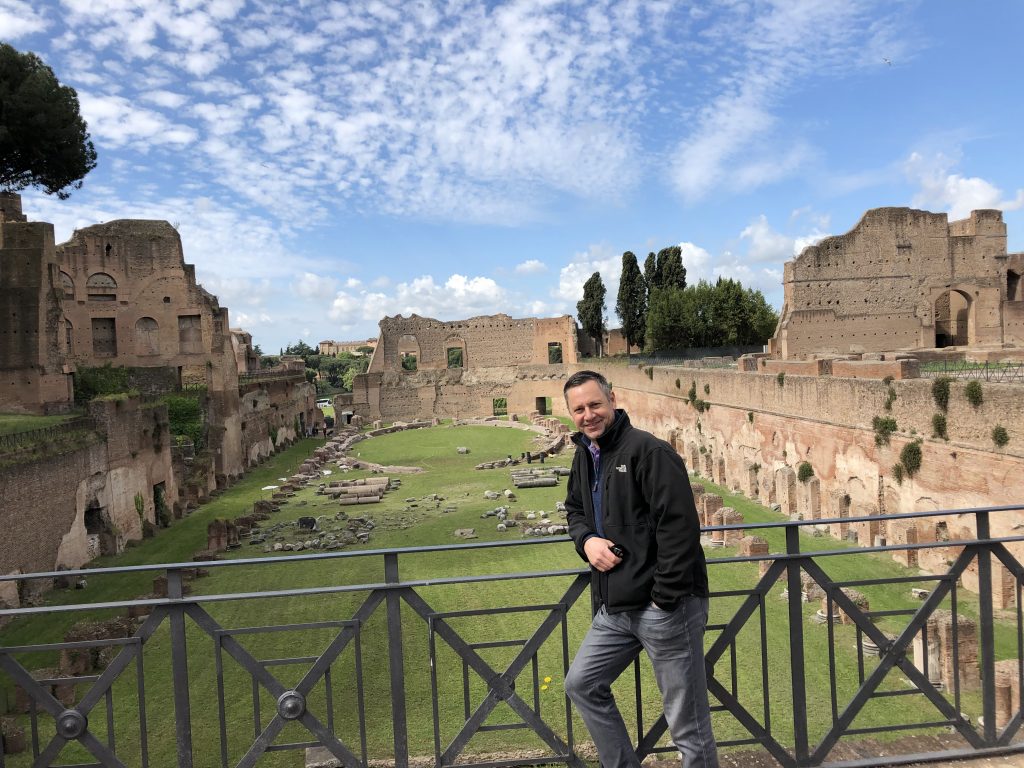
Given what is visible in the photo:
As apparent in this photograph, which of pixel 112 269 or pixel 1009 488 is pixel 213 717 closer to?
pixel 1009 488

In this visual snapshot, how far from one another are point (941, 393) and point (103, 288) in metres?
28.3

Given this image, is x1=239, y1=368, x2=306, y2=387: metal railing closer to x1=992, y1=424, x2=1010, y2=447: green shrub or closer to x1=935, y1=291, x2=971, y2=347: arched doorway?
x1=992, y1=424, x2=1010, y2=447: green shrub

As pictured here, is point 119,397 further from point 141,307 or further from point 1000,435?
point 1000,435

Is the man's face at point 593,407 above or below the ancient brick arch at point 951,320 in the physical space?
below

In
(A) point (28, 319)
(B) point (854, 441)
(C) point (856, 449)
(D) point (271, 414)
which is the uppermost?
(A) point (28, 319)

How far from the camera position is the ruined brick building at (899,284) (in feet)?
91.1

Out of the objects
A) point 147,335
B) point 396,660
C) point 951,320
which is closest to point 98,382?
point 147,335

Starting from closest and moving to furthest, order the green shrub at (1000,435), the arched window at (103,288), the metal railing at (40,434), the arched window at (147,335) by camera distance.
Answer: the green shrub at (1000,435)
the metal railing at (40,434)
the arched window at (103,288)
the arched window at (147,335)

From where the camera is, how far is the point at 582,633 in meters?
8.41

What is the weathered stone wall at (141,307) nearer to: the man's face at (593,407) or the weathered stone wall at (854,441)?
the weathered stone wall at (854,441)

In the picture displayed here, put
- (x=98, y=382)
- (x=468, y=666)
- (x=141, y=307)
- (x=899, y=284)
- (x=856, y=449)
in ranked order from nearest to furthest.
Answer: (x=468, y=666) < (x=856, y=449) < (x=98, y=382) < (x=899, y=284) < (x=141, y=307)

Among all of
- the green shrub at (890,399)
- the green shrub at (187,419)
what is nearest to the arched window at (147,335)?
the green shrub at (187,419)

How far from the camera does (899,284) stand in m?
28.0

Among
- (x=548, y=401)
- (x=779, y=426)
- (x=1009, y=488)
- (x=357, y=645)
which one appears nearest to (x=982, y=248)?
(x=779, y=426)
